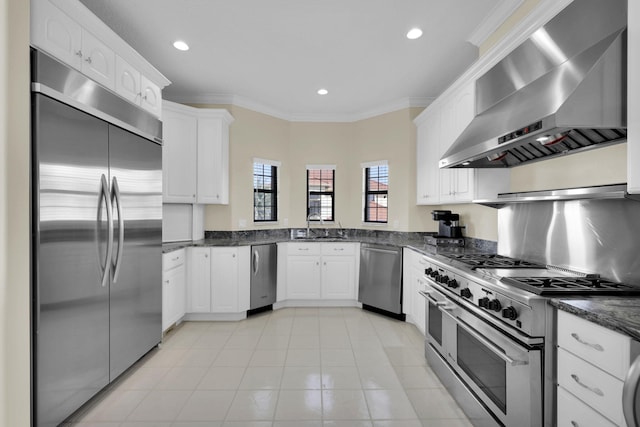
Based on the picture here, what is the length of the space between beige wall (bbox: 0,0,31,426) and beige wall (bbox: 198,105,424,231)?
2.92 m

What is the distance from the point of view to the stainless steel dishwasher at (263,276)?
418 centimetres

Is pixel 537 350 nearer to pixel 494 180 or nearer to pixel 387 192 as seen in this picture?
pixel 494 180

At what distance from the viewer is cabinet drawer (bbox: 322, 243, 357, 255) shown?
4.54 metres

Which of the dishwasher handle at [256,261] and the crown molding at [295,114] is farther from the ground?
the crown molding at [295,114]

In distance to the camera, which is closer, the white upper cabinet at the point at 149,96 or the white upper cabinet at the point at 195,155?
the white upper cabinet at the point at 149,96

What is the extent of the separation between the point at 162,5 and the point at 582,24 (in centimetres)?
300

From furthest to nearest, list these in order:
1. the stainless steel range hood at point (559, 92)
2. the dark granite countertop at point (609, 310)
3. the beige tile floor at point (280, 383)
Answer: the beige tile floor at point (280, 383) → the stainless steel range hood at point (559, 92) → the dark granite countertop at point (609, 310)

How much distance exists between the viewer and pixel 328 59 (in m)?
3.52

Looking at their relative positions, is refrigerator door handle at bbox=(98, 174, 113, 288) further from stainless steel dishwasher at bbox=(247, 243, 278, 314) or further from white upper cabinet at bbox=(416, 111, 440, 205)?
white upper cabinet at bbox=(416, 111, 440, 205)

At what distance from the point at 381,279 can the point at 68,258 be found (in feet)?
10.9

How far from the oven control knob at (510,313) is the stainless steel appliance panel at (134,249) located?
101 inches

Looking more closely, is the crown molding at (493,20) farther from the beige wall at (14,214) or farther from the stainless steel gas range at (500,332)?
the beige wall at (14,214)

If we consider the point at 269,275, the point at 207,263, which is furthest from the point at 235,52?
the point at 269,275

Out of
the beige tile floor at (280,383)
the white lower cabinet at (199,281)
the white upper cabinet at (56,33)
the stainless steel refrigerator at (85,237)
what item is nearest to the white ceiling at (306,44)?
the white upper cabinet at (56,33)
